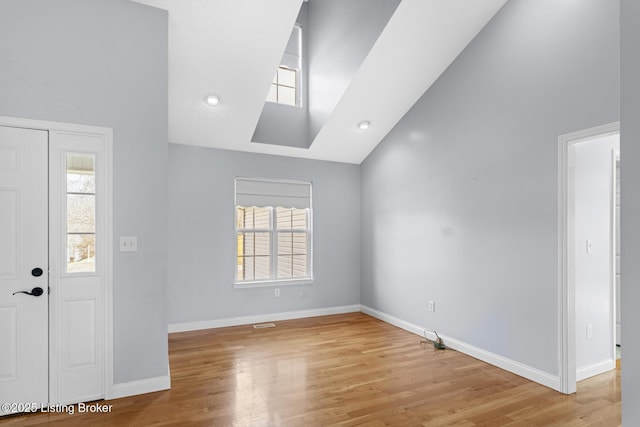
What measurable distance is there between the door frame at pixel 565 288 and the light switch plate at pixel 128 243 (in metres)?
3.56

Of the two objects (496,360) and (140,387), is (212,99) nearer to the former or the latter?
(140,387)

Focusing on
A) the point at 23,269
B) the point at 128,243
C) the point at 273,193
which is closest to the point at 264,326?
the point at 273,193

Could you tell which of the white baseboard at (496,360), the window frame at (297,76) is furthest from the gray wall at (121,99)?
the white baseboard at (496,360)

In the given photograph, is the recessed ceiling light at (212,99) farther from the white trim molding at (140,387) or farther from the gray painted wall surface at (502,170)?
the white trim molding at (140,387)

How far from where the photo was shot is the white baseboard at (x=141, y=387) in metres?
2.85

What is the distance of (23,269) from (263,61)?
279cm

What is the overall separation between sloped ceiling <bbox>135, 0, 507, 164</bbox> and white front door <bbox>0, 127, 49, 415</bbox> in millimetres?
1551

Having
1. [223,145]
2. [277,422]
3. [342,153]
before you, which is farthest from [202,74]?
[277,422]

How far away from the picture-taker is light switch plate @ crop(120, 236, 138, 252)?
9.54 ft

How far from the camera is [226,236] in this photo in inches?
193

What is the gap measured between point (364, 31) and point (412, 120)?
4.29 ft

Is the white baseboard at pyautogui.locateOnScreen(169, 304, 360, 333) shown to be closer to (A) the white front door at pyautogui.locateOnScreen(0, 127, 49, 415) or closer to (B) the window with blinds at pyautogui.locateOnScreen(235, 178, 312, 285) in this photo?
(B) the window with blinds at pyautogui.locateOnScreen(235, 178, 312, 285)

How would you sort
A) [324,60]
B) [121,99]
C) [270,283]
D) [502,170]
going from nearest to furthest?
1. [121,99]
2. [502,170]
3. [324,60]
4. [270,283]

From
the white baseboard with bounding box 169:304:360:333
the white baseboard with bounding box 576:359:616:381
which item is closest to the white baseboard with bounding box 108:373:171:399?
the white baseboard with bounding box 169:304:360:333
